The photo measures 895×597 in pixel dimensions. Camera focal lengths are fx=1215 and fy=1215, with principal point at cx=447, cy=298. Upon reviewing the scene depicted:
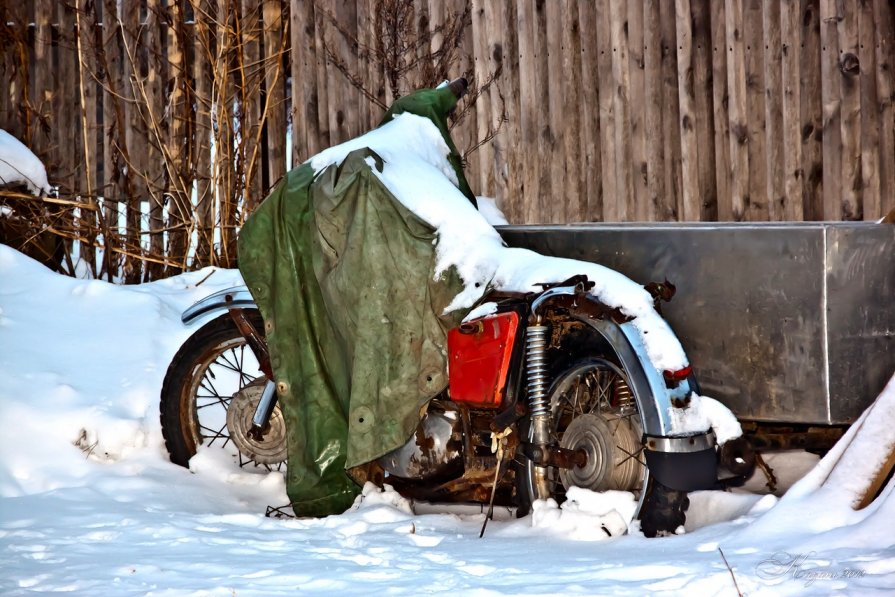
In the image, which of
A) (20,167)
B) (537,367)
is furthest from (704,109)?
(20,167)

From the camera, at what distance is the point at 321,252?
4660 mm

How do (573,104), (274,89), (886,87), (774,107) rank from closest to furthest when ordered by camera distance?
(886,87)
(774,107)
(573,104)
(274,89)

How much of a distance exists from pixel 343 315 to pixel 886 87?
3143 mm

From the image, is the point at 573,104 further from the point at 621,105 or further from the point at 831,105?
the point at 831,105

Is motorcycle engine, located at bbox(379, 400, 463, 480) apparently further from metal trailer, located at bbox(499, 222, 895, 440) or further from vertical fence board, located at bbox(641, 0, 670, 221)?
vertical fence board, located at bbox(641, 0, 670, 221)

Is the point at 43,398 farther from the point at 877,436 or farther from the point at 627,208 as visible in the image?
the point at 877,436

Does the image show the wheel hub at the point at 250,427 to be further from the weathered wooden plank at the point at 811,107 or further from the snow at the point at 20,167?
→ the snow at the point at 20,167

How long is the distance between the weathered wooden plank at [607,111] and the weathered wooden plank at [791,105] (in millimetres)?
1046

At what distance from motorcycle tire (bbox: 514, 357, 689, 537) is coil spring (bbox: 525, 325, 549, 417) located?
9 cm

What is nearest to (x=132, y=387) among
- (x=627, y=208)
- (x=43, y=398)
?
(x=43, y=398)

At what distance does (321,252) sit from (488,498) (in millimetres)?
1128

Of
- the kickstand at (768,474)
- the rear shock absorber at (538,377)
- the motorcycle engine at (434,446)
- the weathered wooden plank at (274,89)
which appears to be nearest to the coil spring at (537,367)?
the rear shock absorber at (538,377)

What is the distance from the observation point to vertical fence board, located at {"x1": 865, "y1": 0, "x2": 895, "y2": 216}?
5996mm

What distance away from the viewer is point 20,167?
7.96 metres
